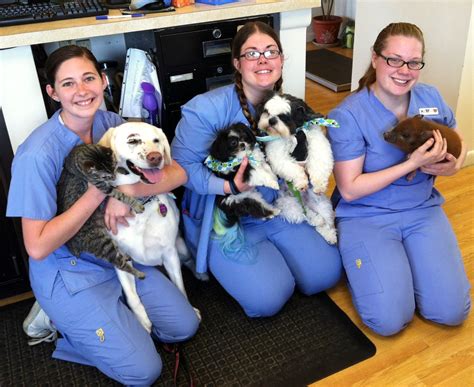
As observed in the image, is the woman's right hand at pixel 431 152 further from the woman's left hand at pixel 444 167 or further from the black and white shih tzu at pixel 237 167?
the black and white shih tzu at pixel 237 167

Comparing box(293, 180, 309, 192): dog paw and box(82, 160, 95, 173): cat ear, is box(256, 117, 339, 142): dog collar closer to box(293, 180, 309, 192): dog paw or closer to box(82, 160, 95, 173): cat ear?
box(293, 180, 309, 192): dog paw

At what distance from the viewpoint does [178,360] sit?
1778mm

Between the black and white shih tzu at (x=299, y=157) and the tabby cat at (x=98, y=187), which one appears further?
the black and white shih tzu at (x=299, y=157)

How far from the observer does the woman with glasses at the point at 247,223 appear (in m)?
1.82

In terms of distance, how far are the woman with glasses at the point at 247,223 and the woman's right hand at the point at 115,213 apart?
322mm

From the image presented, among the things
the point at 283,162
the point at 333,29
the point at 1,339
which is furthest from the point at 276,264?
the point at 333,29

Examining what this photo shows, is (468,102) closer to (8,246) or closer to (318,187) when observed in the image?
(318,187)

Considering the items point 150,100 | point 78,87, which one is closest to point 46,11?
point 150,100

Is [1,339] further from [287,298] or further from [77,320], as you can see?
[287,298]

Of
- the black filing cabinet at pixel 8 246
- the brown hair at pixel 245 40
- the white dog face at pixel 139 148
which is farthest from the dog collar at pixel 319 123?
the black filing cabinet at pixel 8 246

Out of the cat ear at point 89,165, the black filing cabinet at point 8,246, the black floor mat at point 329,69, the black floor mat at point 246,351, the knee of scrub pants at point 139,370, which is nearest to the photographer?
the cat ear at point 89,165

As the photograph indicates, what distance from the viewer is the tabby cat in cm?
151

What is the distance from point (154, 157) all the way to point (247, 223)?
2.19ft

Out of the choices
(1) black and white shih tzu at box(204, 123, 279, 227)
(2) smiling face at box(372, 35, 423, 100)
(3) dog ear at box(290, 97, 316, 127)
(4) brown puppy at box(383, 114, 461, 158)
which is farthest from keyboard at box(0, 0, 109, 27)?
(4) brown puppy at box(383, 114, 461, 158)
